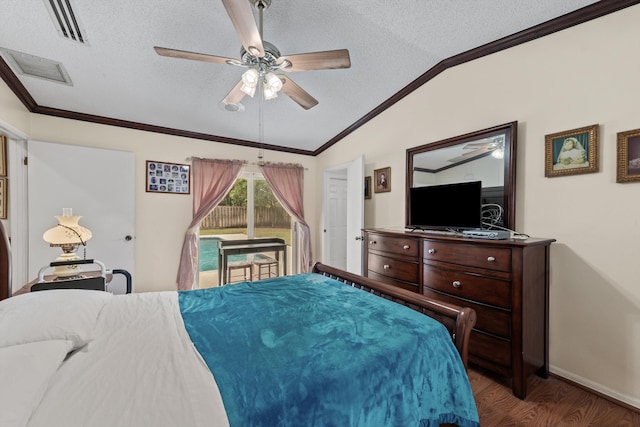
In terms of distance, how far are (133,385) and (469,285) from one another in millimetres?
2081

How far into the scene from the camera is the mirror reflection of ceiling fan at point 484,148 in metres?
2.27

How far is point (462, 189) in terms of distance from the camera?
2354 mm

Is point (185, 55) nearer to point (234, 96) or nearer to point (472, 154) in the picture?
point (234, 96)

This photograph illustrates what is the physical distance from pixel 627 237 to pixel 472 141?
1.26m

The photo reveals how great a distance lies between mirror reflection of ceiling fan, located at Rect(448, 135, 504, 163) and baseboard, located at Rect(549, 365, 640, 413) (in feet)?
5.67

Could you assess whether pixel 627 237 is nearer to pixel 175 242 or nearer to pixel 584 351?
pixel 584 351

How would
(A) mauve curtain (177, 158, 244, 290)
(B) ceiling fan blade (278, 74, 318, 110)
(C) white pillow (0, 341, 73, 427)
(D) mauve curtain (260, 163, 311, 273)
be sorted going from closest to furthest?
1. (C) white pillow (0, 341, 73, 427)
2. (B) ceiling fan blade (278, 74, 318, 110)
3. (A) mauve curtain (177, 158, 244, 290)
4. (D) mauve curtain (260, 163, 311, 273)

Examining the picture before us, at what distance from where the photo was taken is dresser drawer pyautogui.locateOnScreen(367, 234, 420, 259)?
7.89 feet

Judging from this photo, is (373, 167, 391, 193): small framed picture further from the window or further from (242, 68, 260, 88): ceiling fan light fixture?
(242, 68, 260, 88): ceiling fan light fixture

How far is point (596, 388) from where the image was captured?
180cm

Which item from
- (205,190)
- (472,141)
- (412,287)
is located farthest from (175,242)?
(472,141)

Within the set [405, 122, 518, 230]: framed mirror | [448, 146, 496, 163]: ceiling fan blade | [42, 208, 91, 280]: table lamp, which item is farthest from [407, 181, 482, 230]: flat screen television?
[42, 208, 91, 280]: table lamp

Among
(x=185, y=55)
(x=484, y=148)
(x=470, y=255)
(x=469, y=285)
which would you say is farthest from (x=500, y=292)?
(x=185, y=55)

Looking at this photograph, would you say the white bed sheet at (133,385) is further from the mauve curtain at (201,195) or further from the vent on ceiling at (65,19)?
the mauve curtain at (201,195)
